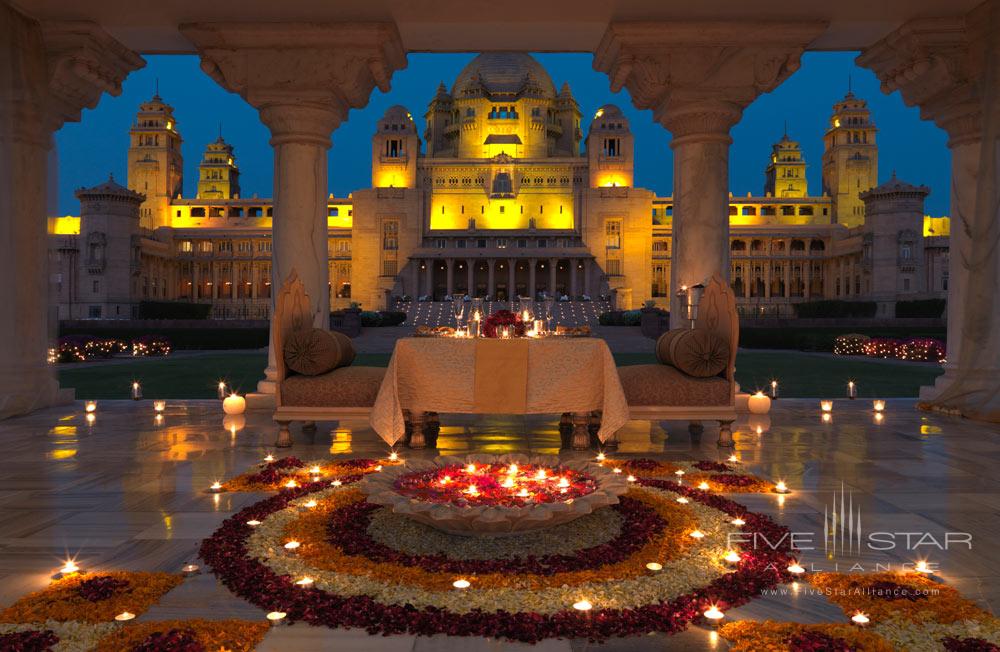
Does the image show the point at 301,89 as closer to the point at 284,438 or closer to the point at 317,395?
the point at 317,395

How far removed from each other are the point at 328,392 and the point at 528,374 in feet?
6.30

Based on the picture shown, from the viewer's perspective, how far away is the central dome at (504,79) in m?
69.2

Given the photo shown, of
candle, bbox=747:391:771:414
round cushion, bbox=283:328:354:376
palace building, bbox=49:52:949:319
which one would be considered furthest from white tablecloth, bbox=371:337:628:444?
palace building, bbox=49:52:949:319

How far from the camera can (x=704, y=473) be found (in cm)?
519

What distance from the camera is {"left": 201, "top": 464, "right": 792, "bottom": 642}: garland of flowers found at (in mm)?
2564

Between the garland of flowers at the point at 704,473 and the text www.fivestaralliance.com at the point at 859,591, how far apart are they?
1755 mm

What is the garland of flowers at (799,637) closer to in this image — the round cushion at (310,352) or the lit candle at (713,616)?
the lit candle at (713,616)

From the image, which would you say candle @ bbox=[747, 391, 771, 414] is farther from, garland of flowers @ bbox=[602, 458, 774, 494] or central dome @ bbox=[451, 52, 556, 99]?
central dome @ bbox=[451, 52, 556, 99]

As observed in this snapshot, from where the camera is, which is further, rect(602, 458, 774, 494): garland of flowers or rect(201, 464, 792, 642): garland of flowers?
rect(602, 458, 774, 494): garland of flowers

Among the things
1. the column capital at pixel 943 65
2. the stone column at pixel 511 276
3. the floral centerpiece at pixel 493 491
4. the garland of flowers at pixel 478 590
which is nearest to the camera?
the garland of flowers at pixel 478 590

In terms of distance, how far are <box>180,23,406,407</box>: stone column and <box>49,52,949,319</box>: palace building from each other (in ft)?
139

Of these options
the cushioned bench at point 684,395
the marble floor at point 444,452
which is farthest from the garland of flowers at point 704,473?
the cushioned bench at point 684,395

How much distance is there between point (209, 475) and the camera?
5.17 m

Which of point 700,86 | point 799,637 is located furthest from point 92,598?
point 700,86
